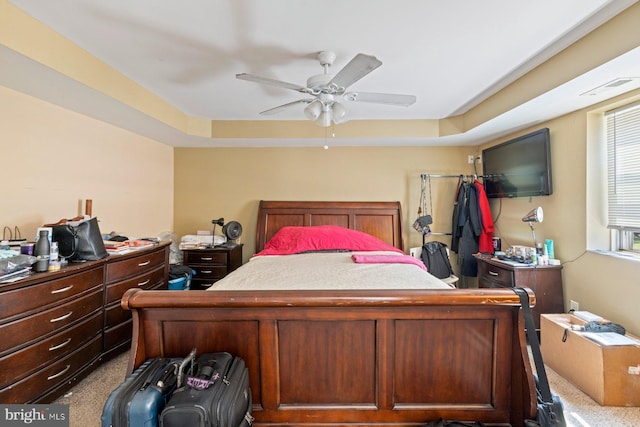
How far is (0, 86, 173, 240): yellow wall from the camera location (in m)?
2.20

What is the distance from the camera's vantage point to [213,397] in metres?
1.16

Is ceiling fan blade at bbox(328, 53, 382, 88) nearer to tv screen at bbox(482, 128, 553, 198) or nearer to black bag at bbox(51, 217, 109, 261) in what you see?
black bag at bbox(51, 217, 109, 261)

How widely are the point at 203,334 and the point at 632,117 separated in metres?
3.58

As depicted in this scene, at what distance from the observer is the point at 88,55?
6.99 feet

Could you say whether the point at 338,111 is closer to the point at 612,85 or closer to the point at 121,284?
the point at 612,85

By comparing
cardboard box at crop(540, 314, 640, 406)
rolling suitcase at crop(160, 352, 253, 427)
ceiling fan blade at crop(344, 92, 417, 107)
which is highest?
ceiling fan blade at crop(344, 92, 417, 107)

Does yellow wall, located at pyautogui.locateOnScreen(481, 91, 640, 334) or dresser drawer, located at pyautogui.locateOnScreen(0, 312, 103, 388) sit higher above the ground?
yellow wall, located at pyautogui.locateOnScreen(481, 91, 640, 334)

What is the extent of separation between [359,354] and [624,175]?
2.73 m

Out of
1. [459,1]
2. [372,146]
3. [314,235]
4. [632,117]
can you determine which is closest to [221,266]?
[314,235]

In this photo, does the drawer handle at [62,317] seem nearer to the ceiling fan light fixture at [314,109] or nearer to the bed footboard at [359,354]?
the bed footboard at [359,354]

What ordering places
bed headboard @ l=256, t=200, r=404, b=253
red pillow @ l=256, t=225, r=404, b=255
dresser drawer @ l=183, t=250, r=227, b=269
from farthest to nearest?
bed headboard @ l=256, t=200, r=404, b=253 → dresser drawer @ l=183, t=250, r=227, b=269 → red pillow @ l=256, t=225, r=404, b=255

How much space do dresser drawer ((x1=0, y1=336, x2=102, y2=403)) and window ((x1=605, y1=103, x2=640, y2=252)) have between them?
443 cm

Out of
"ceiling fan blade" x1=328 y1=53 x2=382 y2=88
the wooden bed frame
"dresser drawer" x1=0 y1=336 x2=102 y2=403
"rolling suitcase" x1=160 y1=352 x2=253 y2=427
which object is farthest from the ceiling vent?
"dresser drawer" x1=0 y1=336 x2=102 y2=403

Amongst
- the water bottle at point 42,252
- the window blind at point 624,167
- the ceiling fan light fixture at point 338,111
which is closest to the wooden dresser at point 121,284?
the water bottle at point 42,252
